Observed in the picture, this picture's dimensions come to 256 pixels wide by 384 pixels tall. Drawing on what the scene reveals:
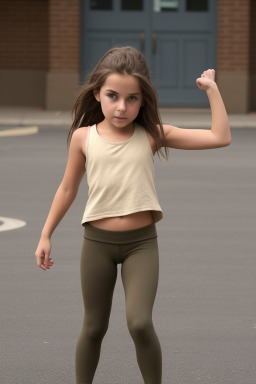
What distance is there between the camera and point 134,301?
441 cm

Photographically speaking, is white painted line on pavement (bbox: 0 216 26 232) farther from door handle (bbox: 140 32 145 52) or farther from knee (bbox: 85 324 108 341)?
door handle (bbox: 140 32 145 52)

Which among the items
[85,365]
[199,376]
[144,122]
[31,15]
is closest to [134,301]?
[85,365]

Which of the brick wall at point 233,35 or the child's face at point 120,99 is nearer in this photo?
the child's face at point 120,99

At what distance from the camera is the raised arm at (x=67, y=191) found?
184 inches

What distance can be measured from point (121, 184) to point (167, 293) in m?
2.88

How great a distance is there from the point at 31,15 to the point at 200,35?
14.1 feet

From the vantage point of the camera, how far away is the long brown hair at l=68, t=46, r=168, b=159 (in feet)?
14.9

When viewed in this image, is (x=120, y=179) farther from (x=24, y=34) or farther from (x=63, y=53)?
(x=24, y=34)

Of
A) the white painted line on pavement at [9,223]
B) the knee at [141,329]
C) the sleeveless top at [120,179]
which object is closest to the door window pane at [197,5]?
the white painted line on pavement at [9,223]

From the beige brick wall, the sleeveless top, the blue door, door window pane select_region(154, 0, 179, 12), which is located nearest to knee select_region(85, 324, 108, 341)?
the sleeveless top

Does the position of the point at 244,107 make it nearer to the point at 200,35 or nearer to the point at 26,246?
the point at 200,35

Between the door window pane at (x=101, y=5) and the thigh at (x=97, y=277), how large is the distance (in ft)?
76.8

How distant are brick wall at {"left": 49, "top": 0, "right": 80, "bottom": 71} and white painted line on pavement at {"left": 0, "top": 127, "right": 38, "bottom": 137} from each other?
213 inches

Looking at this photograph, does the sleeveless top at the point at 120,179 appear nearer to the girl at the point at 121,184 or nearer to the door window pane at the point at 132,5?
the girl at the point at 121,184
